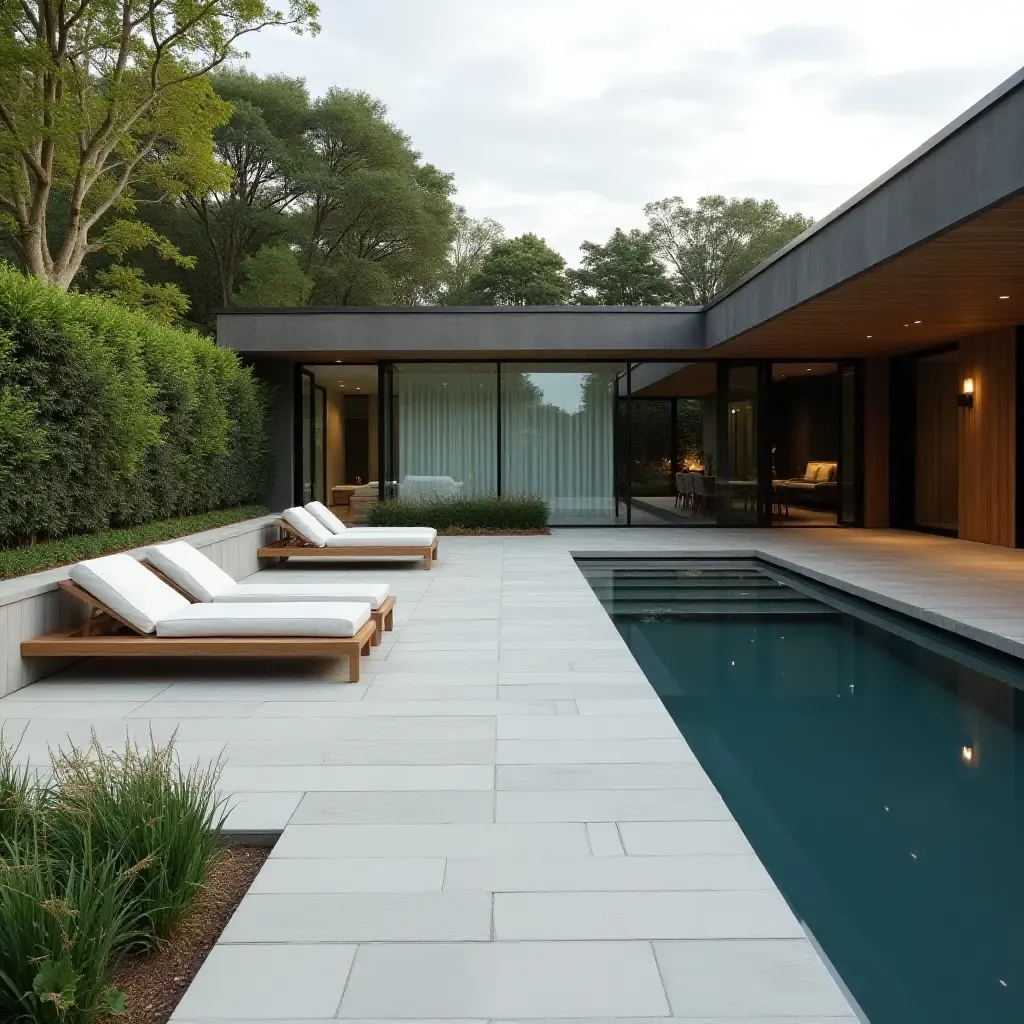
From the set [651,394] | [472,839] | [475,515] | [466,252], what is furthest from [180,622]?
[466,252]

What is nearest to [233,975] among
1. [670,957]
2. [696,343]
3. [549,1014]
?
[549,1014]

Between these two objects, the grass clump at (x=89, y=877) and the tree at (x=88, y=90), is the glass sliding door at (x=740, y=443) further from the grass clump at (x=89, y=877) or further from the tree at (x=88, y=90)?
the grass clump at (x=89, y=877)

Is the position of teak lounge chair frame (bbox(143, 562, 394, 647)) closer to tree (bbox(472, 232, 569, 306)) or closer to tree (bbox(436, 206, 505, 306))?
tree (bbox(472, 232, 569, 306))

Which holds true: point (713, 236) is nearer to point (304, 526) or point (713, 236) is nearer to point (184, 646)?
point (304, 526)

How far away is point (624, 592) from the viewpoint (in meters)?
9.95

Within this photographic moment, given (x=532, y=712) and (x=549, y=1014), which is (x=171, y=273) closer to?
(x=532, y=712)

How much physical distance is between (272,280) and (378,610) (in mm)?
21631

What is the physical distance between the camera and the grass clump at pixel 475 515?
50.6 ft

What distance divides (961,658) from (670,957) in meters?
4.89

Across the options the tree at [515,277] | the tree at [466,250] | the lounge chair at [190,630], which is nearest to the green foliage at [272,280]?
the tree at [466,250]

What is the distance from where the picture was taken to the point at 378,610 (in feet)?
21.2

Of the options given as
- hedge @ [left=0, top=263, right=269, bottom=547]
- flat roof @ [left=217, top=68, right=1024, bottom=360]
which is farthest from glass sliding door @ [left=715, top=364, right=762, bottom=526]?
hedge @ [left=0, top=263, right=269, bottom=547]

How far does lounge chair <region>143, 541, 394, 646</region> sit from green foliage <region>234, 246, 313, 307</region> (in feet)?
67.4

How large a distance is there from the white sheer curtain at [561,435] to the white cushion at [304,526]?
18.8 feet
